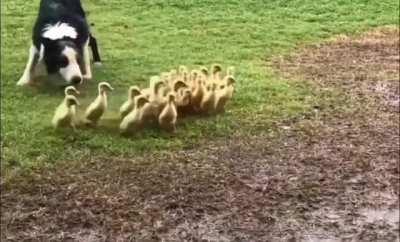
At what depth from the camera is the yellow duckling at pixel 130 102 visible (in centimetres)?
128

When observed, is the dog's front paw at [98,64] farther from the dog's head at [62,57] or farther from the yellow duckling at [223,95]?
the yellow duckling at [223,95]

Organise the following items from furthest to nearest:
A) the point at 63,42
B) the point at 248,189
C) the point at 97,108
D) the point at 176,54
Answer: the point at 63,42 < the point at 176,54 < the point at 97,108 < the point at 248,189

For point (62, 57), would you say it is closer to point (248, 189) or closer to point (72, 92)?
point (72, 92)

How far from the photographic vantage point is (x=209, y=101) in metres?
1.42

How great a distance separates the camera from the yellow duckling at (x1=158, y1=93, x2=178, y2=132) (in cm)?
133

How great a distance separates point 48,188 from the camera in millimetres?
1089

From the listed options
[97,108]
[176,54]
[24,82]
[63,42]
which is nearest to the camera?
[97,108]

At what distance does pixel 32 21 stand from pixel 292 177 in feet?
1.91

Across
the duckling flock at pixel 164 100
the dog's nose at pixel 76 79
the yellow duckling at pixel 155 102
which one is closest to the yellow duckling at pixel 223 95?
the duckling flock at pixel 164 100

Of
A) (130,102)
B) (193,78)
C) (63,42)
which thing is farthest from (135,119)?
(63,42)

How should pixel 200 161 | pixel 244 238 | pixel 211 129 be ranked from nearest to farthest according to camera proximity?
pixel 244 238 < pixel 200 161 < pixel 211 129

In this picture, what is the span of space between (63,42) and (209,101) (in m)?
0.33

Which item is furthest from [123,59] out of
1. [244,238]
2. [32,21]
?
[244,238]

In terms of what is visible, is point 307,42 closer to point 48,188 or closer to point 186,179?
point 186,179
